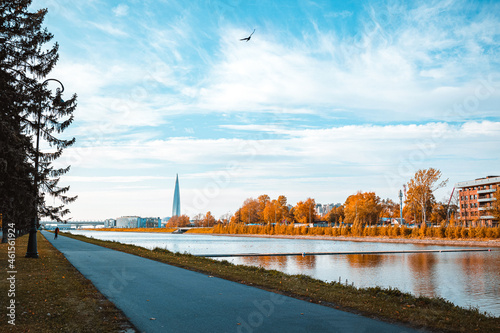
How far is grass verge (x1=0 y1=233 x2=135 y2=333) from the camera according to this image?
24.4 feet

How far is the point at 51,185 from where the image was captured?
20969 millimetres

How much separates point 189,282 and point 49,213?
38.5ft

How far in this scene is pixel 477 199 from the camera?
366 feet

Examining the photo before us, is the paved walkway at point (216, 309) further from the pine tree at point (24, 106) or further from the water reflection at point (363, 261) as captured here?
the water reflection at point (363, 261)

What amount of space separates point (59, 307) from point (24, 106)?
1164 cm

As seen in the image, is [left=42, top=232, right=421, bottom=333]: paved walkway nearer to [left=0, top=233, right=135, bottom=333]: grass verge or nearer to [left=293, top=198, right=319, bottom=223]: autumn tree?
[left=0, top=233, right=135, bottom=333]: grass verge

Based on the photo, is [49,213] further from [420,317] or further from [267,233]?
[267,233]

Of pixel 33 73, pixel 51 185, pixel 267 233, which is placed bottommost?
pixel 267 233

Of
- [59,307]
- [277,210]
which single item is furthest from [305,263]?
[277,210]

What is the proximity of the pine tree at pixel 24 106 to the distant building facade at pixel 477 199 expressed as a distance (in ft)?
348

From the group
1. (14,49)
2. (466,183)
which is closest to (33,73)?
(14,49)

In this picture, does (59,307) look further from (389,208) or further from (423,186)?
(389,208)

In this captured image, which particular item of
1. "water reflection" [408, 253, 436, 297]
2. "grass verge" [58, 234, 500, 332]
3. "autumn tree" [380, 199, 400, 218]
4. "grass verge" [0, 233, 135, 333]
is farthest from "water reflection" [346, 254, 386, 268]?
"autumn tree" [380, 199, 400, 218]

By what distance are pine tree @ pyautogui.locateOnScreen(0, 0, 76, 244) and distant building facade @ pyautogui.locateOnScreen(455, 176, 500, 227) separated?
10594 cm
